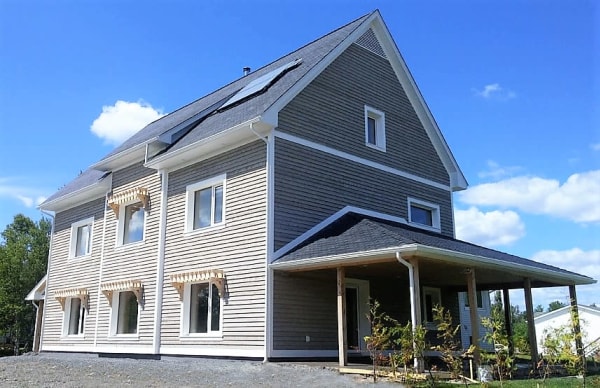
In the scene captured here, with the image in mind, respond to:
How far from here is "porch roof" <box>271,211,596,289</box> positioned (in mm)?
10477

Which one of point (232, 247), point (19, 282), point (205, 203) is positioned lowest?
point (232, 247)

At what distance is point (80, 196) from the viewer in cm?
2006

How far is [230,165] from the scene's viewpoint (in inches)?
562

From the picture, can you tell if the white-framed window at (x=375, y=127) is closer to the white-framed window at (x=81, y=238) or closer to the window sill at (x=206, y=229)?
the window sill at (x=206, y=229)

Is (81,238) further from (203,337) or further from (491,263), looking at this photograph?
(491,263)

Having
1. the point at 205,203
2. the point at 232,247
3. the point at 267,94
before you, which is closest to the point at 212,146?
the point at 205,203

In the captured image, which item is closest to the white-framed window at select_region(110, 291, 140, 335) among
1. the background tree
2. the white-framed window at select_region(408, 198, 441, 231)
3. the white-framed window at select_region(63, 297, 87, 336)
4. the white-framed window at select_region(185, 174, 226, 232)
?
the white-framed window at select_region(63, 297, 87, 336)

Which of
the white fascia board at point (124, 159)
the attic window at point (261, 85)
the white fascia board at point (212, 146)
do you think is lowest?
the white fascia board at point (212, 146)

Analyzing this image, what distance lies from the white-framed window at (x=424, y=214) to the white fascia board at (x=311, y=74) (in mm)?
4999

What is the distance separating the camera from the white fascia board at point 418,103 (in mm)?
17531

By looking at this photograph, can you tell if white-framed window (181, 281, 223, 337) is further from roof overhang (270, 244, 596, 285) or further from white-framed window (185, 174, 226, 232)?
roof overhang (270, 244, 596, 285)

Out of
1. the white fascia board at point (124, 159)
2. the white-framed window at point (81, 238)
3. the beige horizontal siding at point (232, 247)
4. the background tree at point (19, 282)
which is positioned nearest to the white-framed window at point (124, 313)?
the beige horizontal siding at point (232, 247)

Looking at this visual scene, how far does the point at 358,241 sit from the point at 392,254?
1406 millimetres

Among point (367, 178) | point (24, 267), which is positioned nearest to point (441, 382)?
point (367, 178)
